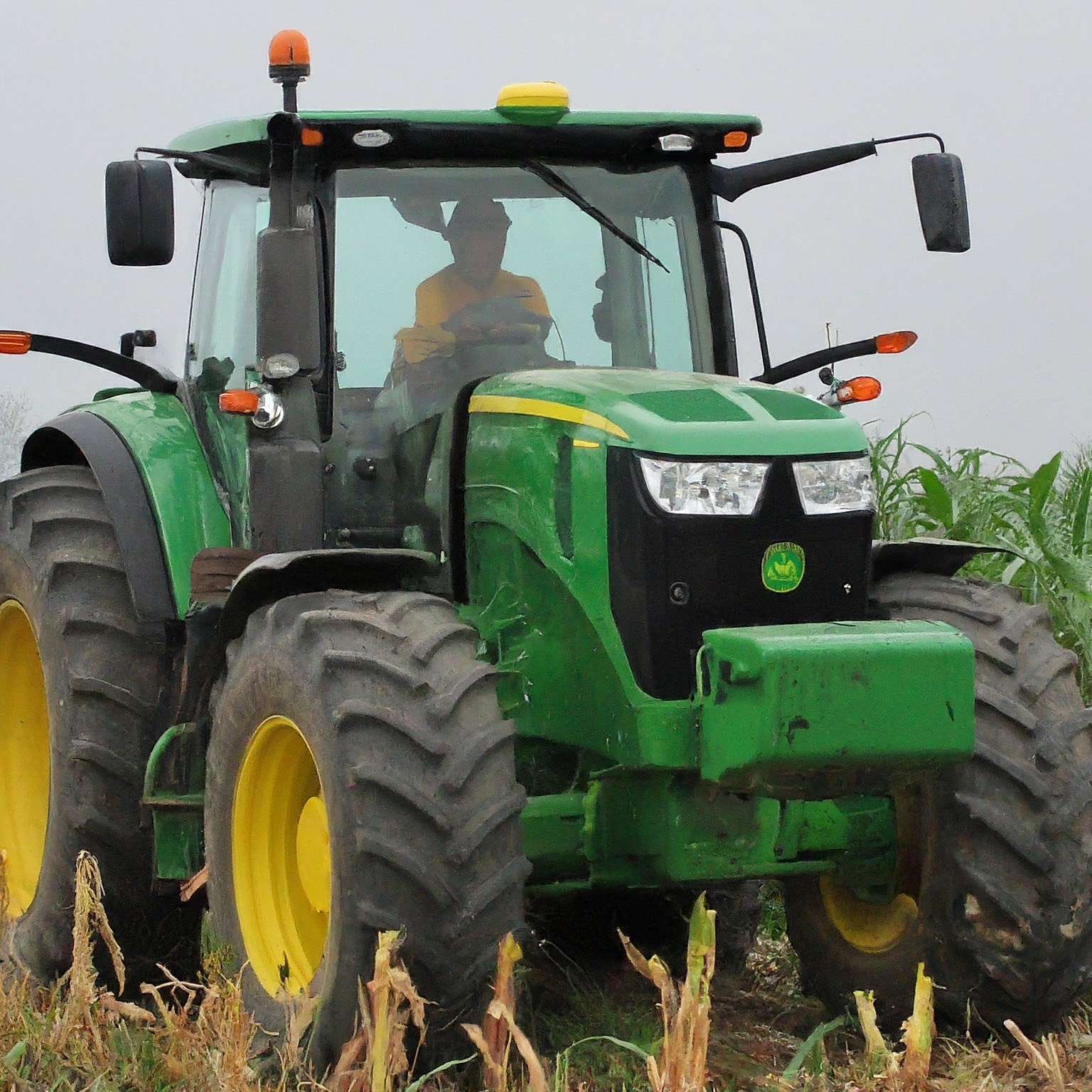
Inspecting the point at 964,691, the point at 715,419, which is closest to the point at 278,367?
the point at 715,419

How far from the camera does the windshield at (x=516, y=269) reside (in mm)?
4828

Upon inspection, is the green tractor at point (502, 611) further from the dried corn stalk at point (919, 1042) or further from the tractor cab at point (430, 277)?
the dried corn stalk at point (919, 1042)

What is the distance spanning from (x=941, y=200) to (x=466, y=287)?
1.23 metres

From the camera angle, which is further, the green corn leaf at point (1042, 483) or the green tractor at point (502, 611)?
the green corn leaf at point (1042, 483)

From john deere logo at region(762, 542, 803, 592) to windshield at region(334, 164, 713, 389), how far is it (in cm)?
95

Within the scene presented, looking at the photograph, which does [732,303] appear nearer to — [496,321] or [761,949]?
[496,321]

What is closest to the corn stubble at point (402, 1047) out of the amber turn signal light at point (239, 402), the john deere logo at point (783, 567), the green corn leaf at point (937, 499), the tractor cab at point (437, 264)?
the john deere logo at point (783, 567)

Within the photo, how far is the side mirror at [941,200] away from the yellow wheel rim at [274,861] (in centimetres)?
209

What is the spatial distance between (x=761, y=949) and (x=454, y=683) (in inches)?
80.4

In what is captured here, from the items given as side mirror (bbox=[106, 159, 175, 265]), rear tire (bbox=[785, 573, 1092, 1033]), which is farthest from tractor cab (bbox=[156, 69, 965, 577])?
rear tire (bbox=[785, 573, 1092, 1033])

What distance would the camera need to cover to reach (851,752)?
3822 mm

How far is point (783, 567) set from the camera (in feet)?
13.9

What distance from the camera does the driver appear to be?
4.82 metres

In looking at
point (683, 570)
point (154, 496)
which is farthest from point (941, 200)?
point (154, 496)
